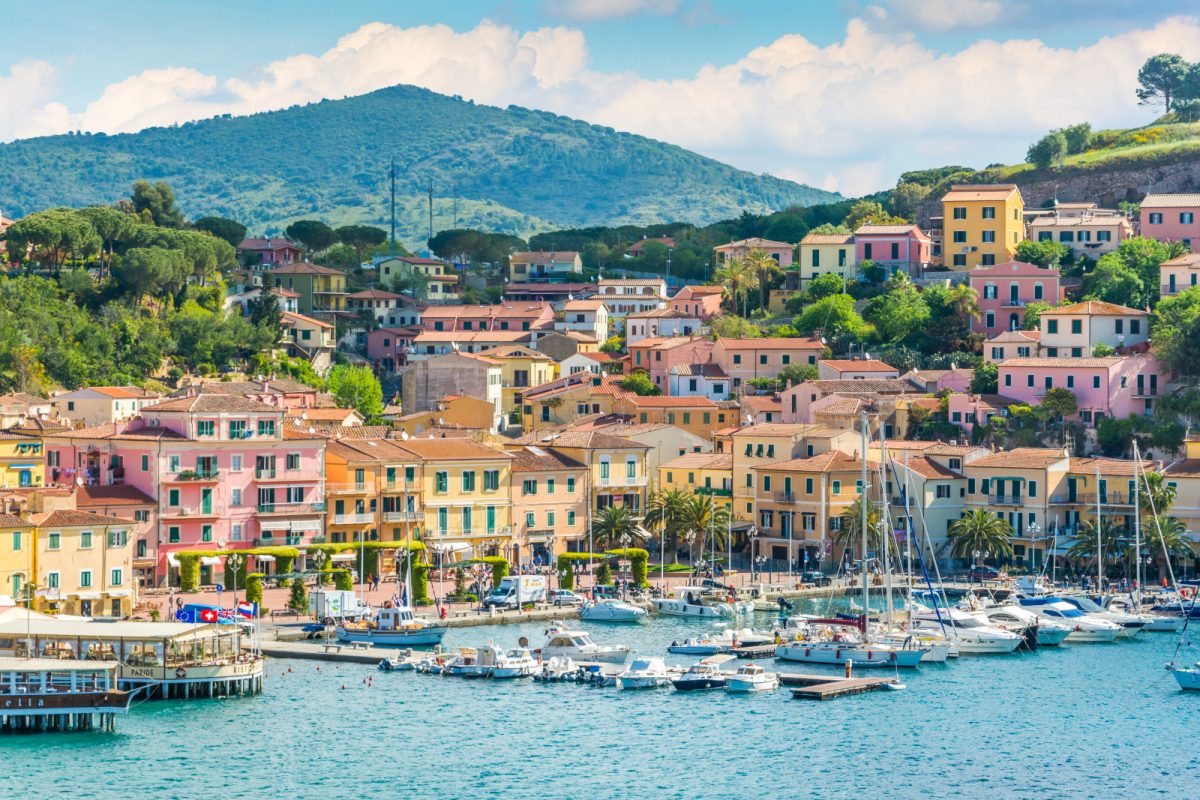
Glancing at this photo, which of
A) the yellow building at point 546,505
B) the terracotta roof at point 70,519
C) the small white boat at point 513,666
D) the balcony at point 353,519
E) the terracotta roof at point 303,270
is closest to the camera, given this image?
the small white boat at point 513,666

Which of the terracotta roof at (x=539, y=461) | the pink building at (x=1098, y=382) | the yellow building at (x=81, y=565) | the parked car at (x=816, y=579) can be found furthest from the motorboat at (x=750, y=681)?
the pink building at (x=1098, y=382)

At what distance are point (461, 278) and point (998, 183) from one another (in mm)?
43602

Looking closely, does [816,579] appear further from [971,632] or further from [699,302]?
[699,302]

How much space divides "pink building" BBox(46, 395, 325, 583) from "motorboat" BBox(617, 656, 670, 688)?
2053 cm

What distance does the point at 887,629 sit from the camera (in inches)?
2817

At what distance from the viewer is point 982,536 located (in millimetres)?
88375

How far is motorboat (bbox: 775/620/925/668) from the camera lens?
6881 centimetres

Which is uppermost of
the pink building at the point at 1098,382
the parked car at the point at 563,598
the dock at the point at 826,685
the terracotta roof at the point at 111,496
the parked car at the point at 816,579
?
the pink building at the point at 1098,382

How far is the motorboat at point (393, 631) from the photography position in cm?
7031

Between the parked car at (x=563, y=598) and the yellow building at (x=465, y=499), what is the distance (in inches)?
284

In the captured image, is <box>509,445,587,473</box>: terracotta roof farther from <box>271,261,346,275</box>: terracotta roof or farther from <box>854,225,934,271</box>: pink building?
<box>271,261,346,275</box>: terracotta roof

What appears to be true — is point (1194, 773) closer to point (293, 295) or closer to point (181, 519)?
point (181, 519)

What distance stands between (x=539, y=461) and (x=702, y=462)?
9.64m

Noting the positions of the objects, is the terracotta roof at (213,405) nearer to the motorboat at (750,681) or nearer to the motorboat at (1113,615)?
the motorboat at (750,681)
